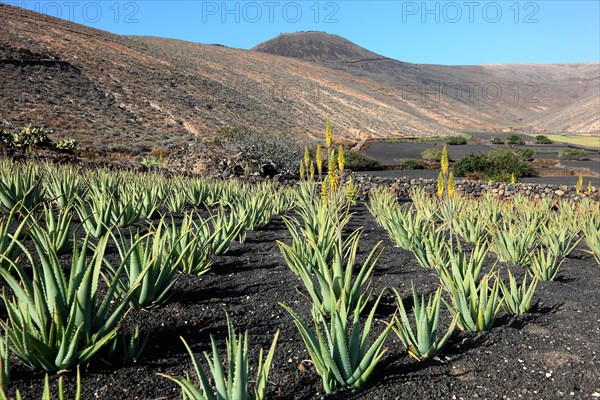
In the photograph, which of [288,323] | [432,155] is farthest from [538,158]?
[288,323]

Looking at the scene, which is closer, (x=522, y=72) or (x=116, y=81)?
(x=116, y=81)

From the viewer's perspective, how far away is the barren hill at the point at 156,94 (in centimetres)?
2644

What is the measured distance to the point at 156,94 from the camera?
35.4 m

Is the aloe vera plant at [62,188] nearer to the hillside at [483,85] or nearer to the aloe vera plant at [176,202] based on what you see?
the aloe vera plant at [176,202]


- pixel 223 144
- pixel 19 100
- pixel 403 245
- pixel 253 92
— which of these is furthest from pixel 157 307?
pixel 253 92

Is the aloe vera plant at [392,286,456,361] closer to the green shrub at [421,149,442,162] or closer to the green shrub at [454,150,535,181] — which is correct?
the green shrub at [454,150,535,181]

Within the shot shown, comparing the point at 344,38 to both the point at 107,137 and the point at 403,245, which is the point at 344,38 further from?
the point at 403,245

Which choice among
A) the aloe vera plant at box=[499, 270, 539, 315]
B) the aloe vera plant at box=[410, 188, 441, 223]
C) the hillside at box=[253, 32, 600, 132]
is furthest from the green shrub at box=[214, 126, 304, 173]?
the hillside at box=[253, 32, 600, 132]

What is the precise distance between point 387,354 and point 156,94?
118 ft

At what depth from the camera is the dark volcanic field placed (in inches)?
90.4

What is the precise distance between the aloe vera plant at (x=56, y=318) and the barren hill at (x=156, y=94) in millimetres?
20809

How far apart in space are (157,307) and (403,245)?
353 cm

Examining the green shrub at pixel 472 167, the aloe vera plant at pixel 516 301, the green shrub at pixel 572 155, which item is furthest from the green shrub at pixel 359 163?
the aloe vera plant at pixel 516 301

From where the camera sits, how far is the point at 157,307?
3260 millimetres
